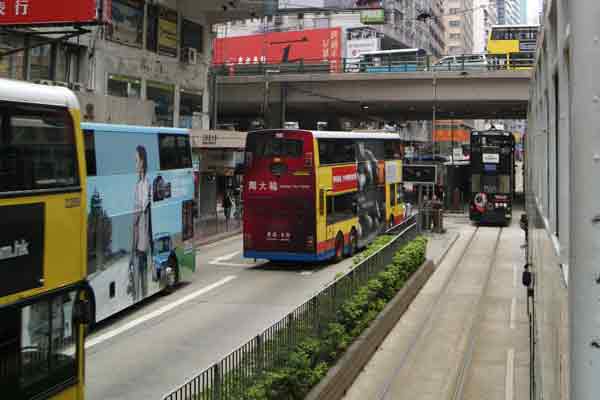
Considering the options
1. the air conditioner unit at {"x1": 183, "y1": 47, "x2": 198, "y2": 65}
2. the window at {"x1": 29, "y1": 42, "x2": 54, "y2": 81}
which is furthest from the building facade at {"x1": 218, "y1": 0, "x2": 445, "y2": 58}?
the window at {"x1": 29, "y1": 42, "x2": 54, "y2": 81}

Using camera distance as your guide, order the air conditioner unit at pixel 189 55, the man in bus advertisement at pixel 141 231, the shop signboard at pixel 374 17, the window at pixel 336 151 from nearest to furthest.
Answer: the man in bus advertisement at pixel 141 231 → the window at pixel 336 151 → the air conditioner unit at pixel 189 55 → the shop signboard at pixel 374 17

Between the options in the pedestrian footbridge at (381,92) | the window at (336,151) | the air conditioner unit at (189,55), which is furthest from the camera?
the pedestrian footbridge at (381,92)

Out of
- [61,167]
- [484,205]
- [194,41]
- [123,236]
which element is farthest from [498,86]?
[61,167]

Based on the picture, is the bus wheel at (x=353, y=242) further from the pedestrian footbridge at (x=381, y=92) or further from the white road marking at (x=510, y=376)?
the pedestrian footbridge at (x=381, y=92)

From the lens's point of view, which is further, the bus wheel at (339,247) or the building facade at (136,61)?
the bus wheel at (339,247)

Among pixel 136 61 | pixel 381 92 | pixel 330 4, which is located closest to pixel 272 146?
pixel 136 61

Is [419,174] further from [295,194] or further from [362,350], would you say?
[362,350]

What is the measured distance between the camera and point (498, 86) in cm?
3538

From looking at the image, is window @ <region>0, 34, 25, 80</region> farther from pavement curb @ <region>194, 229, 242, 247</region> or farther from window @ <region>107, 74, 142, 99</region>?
pavement curb @ <region>194, 229, 242, 247</region>

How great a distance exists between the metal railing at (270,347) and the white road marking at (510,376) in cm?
267

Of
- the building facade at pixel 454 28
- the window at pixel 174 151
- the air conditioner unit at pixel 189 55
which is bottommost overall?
the window at pixel 174 151

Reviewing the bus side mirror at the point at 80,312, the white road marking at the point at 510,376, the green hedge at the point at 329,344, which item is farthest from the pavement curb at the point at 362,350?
the bus side mirror at the point at 80,312

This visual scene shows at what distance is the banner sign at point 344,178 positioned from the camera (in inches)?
777

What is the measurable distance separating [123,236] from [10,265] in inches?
287
